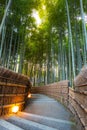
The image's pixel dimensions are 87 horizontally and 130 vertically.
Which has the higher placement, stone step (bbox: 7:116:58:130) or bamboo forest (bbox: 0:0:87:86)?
bamboo forest (bbox: 0:0:87:86)

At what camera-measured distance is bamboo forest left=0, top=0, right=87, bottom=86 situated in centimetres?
739

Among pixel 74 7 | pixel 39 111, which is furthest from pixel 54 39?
pixel 39 111

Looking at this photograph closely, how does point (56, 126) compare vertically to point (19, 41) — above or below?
below

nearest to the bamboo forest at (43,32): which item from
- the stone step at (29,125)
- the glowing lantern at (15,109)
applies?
the glowing lantern at (15,109)

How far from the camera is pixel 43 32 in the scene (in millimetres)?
12836

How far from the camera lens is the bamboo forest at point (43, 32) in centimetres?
739

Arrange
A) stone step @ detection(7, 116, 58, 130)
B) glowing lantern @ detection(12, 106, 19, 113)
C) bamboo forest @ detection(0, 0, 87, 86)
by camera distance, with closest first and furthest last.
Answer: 1. stone step @ detection(7, 116, 58, 130)
2. glowing lantern @ detection(12, 106, 19, 113)
3. bamboo forest @ detection(0, 0, 87, 86)

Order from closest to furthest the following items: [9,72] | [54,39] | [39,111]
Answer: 1. [9,72]
2. [39,111]
3. [54,39]

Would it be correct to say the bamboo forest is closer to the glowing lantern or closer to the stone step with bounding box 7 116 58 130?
the glowing lantern

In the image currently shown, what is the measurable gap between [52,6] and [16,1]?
2.14m

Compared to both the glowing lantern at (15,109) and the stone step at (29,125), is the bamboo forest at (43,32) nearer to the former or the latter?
the glowing lantern at (15,109)

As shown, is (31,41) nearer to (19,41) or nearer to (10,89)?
(19,41)

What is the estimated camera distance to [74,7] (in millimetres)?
7598

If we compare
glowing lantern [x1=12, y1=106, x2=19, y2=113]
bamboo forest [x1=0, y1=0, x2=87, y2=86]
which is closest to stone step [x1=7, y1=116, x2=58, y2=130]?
glowing lantern [x1=12, y1=106, x2=19, y2=113]
